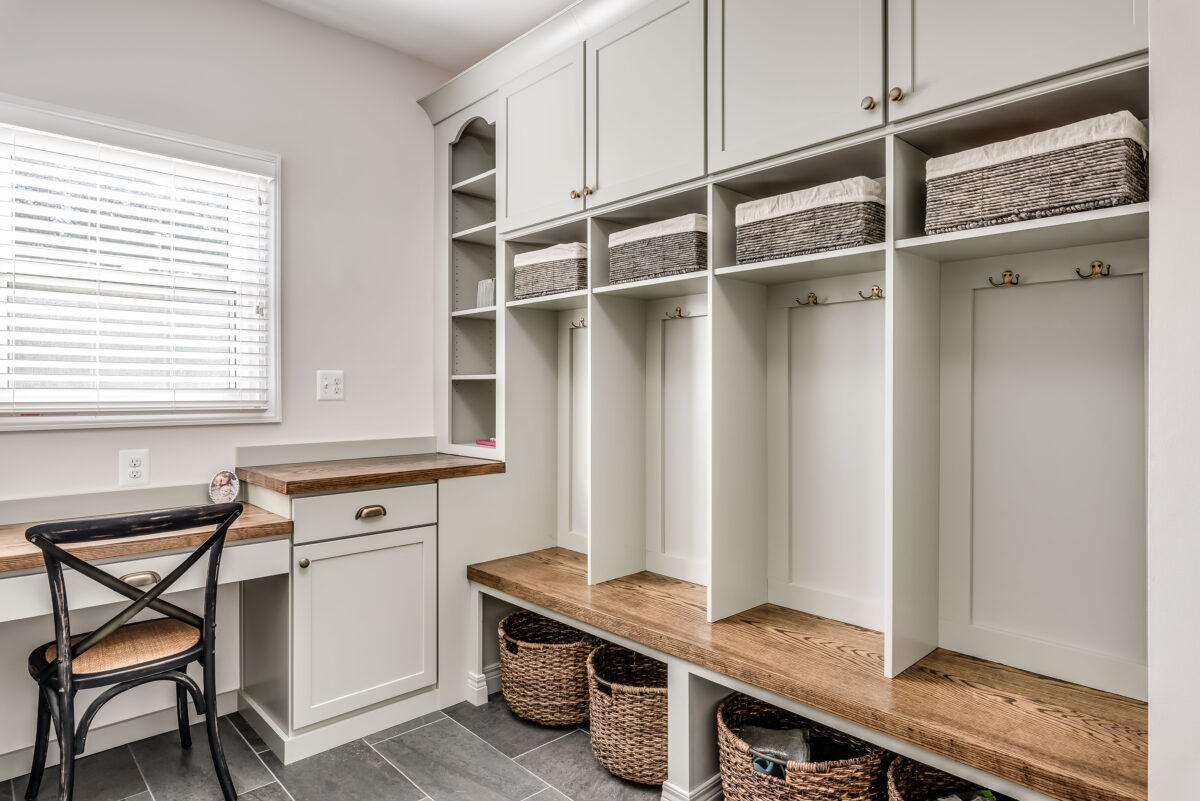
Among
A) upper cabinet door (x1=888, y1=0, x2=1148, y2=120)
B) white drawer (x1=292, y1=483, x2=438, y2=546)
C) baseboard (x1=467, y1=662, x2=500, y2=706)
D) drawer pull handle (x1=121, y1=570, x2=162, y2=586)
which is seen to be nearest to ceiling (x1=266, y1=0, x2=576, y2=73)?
upper cabinet door (x1=888, y1=0, x2=1148, y2=120)

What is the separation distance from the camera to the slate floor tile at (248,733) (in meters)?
2.29

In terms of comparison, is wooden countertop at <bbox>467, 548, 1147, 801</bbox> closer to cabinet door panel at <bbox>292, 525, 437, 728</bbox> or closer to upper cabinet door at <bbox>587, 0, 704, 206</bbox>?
cabinet door panel at <bbox>292, 525, 437, 728</bbox>

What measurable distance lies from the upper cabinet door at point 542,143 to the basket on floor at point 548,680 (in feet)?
4.96

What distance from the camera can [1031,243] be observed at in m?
1.57

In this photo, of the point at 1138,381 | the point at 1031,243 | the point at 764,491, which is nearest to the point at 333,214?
the point at 764,491

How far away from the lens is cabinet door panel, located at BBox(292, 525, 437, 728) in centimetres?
221

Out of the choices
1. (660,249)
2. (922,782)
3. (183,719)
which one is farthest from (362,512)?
(922,782)

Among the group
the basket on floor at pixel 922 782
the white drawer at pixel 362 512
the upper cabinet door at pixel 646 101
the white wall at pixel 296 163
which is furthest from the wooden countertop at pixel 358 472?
the basket on floor at pixel 922 782

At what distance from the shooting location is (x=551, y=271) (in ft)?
8.21

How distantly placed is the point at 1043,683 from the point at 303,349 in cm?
260

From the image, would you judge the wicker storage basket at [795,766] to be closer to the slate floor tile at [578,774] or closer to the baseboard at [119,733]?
the slate floor tile at [578,774]

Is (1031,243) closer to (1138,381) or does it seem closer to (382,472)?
(1138,381)

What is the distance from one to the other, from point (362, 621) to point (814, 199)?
1.92 m

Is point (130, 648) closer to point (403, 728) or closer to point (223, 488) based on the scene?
point (223, 488)
